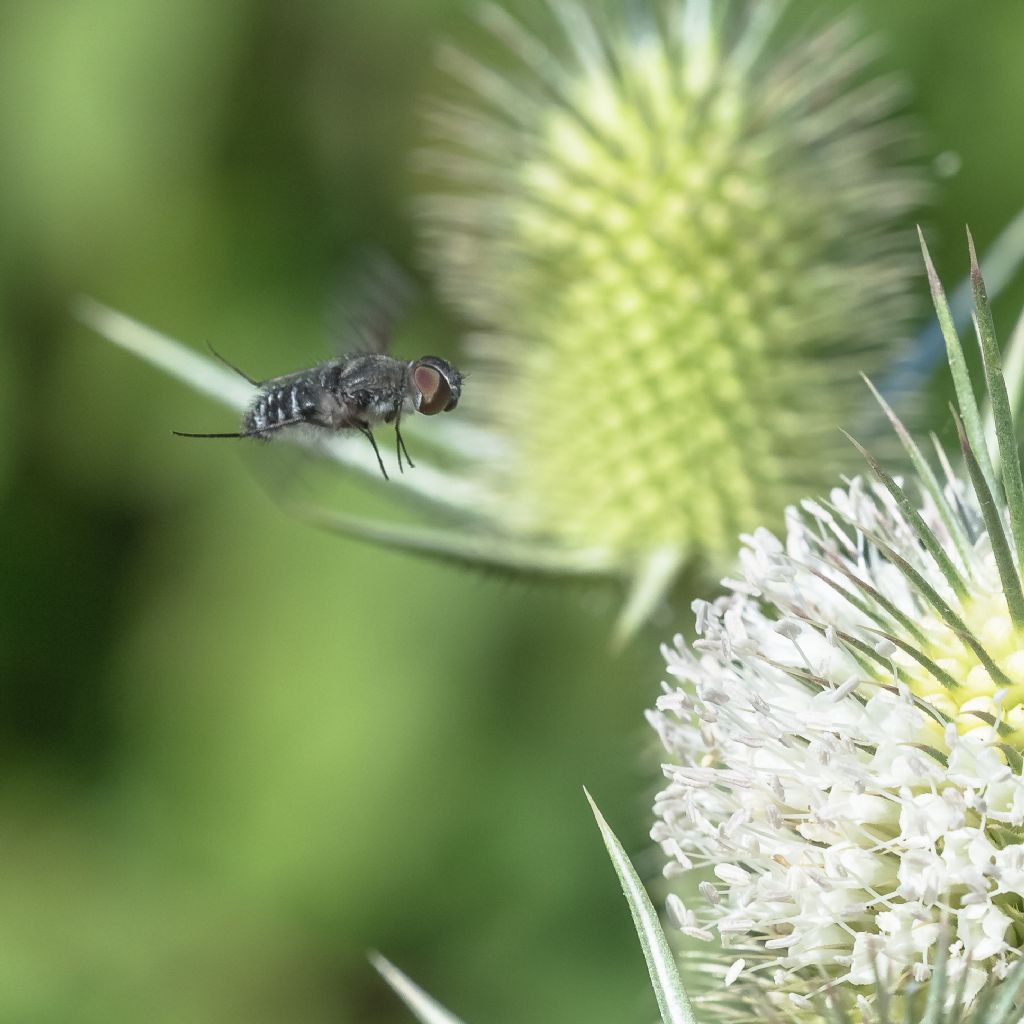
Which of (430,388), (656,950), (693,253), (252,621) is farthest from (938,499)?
(252,621)

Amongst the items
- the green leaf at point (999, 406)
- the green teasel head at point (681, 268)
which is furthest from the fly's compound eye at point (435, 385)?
the green leaf at point (999, 406)

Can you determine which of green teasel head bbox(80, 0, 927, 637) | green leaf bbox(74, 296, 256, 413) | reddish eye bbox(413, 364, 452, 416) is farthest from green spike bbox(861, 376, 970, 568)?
green leaf bbox(74, 296, 256, 413)

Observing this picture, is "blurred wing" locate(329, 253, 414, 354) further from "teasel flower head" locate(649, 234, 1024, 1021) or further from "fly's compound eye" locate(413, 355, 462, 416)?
"teasel flower head" locate(649, 234, 1024, 1021)

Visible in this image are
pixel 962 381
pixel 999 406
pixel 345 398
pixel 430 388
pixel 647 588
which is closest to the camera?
pixel 999 406

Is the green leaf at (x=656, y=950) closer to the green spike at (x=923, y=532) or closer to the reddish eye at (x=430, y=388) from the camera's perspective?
the green spike at (x=923, y=532)

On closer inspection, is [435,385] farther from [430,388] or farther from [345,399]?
[345,399]

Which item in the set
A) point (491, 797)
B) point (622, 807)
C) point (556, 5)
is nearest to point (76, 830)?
point (491, 797)
